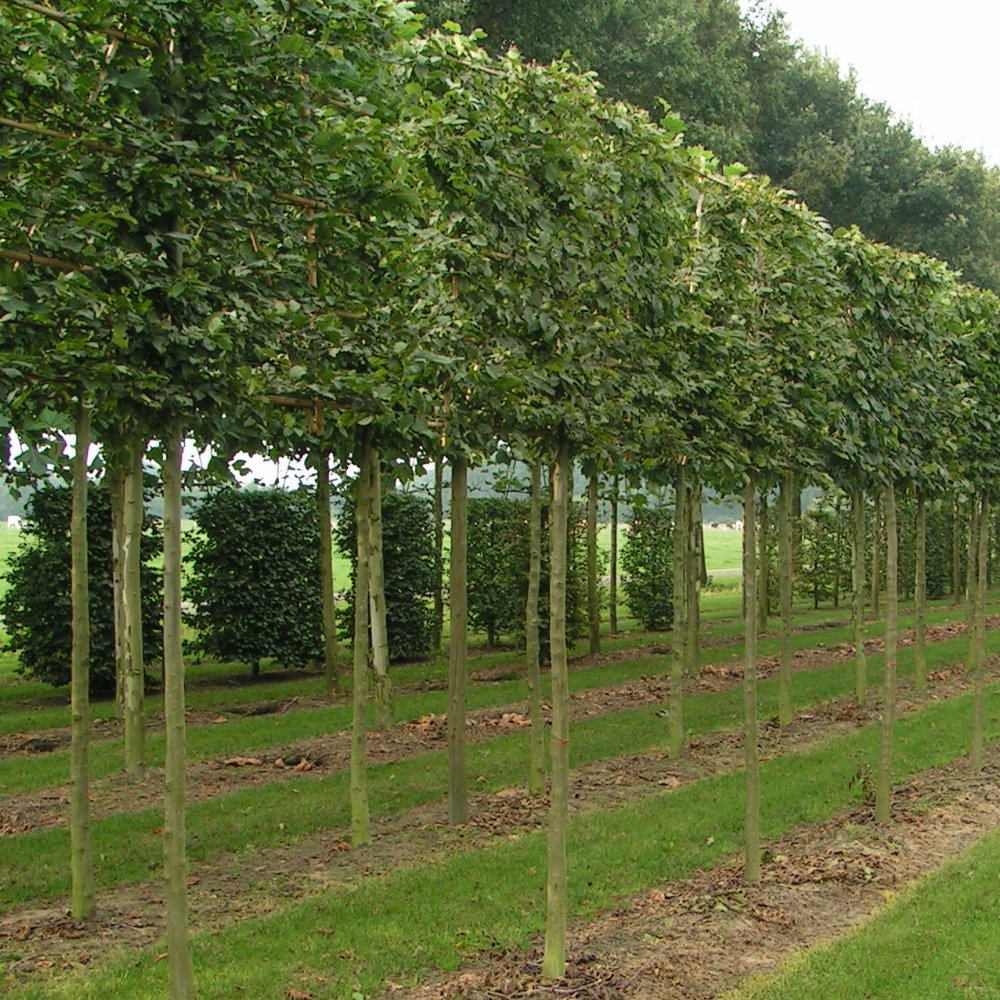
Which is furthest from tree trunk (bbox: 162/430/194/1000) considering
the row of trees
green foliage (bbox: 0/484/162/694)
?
green foliage (bbox: 0/484/162/694)

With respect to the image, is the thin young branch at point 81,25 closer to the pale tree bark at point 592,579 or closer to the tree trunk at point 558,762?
the tree trunk at point 558,762

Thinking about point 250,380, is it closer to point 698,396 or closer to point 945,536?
point 698,396

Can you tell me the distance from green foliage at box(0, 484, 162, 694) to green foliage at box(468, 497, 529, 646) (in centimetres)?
706

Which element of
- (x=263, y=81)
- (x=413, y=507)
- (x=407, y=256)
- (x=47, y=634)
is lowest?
(x=47, y=634)

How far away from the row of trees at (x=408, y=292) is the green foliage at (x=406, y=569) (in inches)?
387

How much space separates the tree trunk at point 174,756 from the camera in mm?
5465

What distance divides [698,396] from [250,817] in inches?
214

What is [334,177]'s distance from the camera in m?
5.99

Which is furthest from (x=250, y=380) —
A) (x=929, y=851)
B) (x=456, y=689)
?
(x=929, y=851)

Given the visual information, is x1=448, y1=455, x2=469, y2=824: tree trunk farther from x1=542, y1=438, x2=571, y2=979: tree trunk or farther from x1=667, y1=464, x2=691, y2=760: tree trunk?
x1=667, y1=464, x2=691, y2=760: tree trunk

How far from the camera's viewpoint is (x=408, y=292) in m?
7.77

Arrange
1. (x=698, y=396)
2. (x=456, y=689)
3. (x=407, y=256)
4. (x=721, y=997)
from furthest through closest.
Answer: (x=456, y=689), (x=698, y=396), (x=407, y=256), (x=721, y=997)

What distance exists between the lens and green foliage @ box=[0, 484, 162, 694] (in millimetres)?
16984

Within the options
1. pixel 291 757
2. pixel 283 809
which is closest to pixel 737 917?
pixel 283 809
